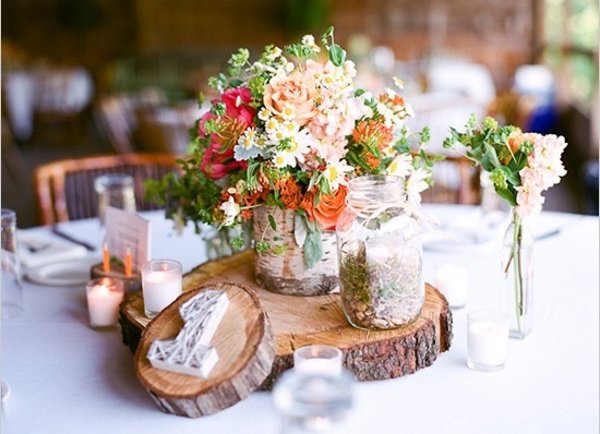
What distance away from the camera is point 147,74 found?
9180 millimetres

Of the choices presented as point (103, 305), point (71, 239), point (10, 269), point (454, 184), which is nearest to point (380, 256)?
point (103, 305)

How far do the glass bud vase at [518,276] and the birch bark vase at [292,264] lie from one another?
0.31 meters

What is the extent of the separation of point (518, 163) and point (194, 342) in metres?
0.61

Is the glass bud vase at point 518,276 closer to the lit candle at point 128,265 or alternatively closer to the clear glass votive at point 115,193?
the lit candle at point 128,265

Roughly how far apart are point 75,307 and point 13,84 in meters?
7.04

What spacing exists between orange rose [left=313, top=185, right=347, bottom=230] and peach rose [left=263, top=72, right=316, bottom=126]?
0.44ft

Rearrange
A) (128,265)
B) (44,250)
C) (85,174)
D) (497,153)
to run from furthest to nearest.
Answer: (85,174), (44,250), (128,265), (497,153)

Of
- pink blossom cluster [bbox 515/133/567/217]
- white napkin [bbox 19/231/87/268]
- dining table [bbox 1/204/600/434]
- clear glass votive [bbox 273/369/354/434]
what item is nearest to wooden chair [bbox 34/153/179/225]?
white napkin [bbox 19/231/87/268]

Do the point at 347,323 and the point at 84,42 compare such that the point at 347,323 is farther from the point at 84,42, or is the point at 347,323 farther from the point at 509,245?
the point at 84,42

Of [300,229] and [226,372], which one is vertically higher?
[300,229]

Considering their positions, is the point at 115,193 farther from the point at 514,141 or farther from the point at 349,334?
the point at 514,141

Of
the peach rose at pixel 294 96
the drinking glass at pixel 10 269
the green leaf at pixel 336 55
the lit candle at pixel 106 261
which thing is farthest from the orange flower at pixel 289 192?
the drinking glass at pixel 10 269

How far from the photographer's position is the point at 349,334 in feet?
4.62

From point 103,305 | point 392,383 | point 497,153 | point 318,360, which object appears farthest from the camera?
point 103,305
